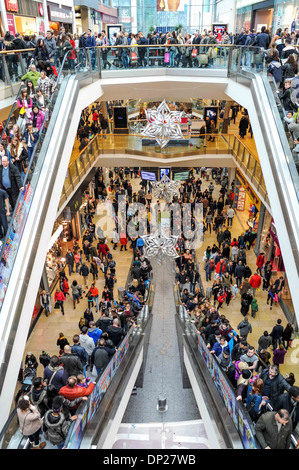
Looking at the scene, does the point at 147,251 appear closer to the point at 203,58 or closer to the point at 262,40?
the point at 262,40

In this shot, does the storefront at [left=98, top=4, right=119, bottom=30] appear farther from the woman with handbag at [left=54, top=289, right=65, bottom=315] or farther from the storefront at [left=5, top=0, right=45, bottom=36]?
the woman with handbag at [left=54, top=289, right=65, bottom=315]

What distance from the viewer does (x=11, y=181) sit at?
20.3ft

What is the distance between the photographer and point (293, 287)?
642 centimetres

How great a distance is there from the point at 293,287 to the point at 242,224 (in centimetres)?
1105

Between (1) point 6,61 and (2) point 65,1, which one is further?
(2) point 65,1

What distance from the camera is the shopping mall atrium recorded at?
204 inches

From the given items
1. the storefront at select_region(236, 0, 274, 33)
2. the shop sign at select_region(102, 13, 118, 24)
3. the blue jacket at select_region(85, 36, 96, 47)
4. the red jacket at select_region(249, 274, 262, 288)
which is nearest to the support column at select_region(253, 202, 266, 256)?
the red jacket at select_region(249, 274, 262, 288)

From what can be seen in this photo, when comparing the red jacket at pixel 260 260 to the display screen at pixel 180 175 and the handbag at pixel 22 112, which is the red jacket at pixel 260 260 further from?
the handbag at pixel 22 112

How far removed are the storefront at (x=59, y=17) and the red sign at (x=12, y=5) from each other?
384 centimetres

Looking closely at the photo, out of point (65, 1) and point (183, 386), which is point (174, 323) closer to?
point (183, 386)

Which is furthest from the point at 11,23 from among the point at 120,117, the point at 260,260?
the point at 260,260

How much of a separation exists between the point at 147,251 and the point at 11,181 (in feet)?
17.8
